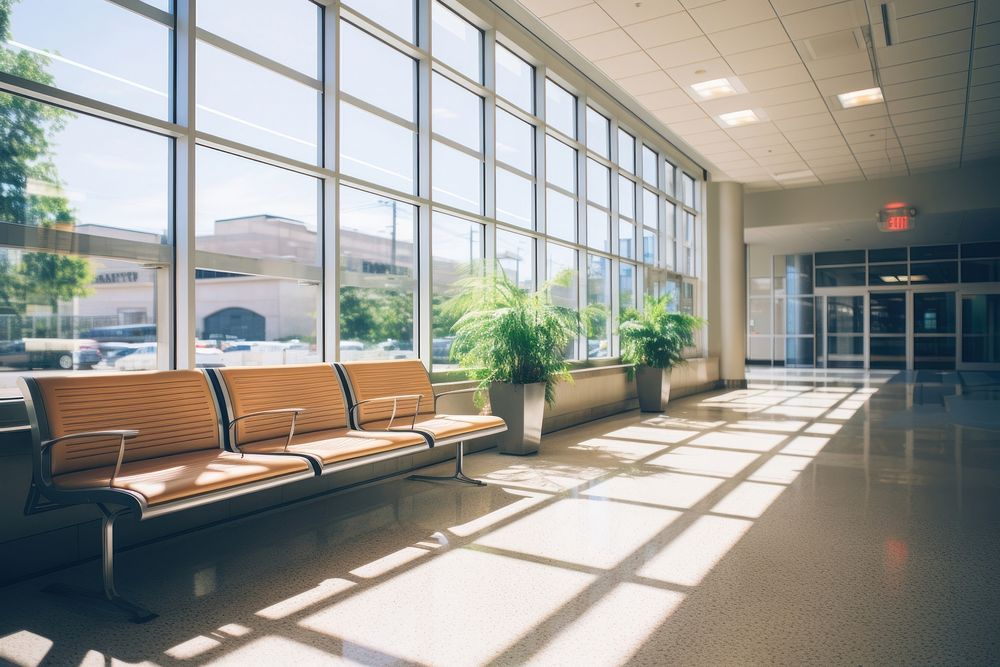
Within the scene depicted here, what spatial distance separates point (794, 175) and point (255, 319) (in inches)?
483

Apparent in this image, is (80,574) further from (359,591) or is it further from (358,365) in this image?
(358,365)

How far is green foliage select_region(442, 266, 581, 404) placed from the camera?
612cm

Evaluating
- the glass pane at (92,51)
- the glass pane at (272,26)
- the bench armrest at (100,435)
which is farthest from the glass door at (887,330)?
the bench armrest at (100,435)

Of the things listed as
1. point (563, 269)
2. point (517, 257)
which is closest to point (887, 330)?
point (563, 269)

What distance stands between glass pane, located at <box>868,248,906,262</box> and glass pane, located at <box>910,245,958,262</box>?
0.23 meters

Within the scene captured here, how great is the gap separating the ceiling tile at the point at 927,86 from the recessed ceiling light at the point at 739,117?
1668mm

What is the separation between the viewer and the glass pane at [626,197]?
35.0ft

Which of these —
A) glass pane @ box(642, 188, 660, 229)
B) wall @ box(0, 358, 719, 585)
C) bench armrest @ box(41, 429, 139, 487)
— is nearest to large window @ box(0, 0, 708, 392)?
wall @ box(0, 358, 719, 585)

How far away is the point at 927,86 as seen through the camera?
857 cm

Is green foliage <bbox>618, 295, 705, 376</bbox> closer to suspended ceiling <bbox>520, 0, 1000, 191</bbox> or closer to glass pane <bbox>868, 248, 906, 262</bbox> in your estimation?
suspended ceiling <bbox>520, 0, 1000, 191</bbox>

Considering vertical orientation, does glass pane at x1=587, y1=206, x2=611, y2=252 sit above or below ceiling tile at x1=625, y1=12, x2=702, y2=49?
below

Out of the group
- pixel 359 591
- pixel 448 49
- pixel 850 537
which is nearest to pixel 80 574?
pixel 359 591

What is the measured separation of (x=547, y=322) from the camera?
20.6 feet

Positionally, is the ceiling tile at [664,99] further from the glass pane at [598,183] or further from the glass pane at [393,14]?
the glass pane at [393,14]
